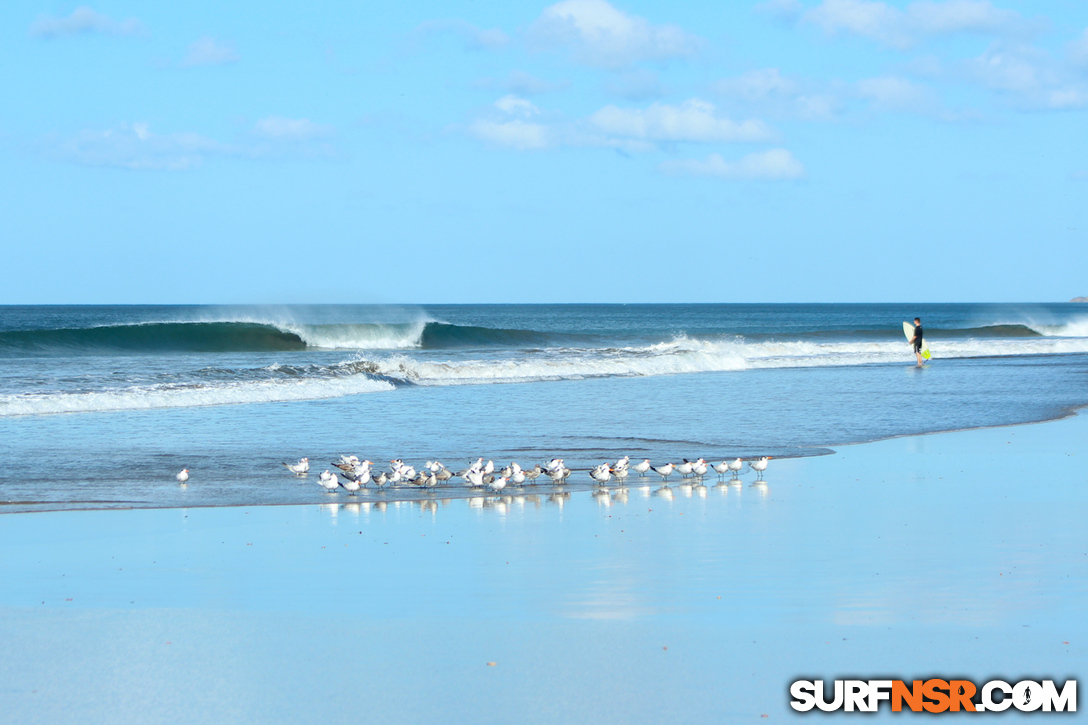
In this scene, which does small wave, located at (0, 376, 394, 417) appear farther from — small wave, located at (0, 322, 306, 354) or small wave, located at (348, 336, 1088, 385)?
small wave, located at (0, 322, 306, 354)

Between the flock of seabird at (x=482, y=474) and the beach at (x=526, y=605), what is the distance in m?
0.78

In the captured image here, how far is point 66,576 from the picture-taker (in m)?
6.68

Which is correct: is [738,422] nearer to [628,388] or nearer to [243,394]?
[628,388]

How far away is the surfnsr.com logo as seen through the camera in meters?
4.38

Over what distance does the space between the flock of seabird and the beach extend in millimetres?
779

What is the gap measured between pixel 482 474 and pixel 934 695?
6.39 meters

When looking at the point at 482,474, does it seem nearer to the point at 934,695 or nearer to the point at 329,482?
the point at 329,482

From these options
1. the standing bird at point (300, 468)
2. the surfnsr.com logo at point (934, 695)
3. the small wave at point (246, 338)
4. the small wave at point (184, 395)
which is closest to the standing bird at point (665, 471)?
the standing bird at point (300, 468)

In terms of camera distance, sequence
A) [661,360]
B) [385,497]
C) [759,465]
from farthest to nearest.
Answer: [661,360]
[759,465]
[385,497]

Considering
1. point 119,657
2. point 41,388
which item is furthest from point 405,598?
point 41,388

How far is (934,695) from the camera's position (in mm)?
4504

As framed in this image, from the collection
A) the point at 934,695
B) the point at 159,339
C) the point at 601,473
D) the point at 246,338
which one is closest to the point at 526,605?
the point at 934,695

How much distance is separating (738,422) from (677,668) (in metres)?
12.3

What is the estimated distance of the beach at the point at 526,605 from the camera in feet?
14.9
